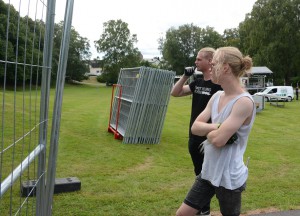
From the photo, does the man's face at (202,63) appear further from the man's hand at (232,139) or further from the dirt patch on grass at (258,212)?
the dirt patch on grass at (258,212)

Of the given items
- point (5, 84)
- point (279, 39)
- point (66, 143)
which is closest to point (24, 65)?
point (5, 84)

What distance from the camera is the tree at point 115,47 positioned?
77312 millimetres

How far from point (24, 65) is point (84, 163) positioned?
17.3 ft

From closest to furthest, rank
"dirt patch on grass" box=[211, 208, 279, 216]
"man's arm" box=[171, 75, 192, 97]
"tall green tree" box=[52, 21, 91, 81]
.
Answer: "man's arm" box=[171, 75, 192, 97] → "dirt patch on grass" box=[211, 208, 279, 216] → "tall green tree" box=[52, 21, 91, 81]

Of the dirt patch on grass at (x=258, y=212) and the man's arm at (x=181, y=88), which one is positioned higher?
the man's arm at (x=181, y=88)

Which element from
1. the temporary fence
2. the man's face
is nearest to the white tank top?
the man's face

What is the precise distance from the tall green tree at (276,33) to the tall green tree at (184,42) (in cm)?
2659

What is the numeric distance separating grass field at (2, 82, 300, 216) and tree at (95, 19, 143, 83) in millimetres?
66528

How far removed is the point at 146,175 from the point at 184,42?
240 ft

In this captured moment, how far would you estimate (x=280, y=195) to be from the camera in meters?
5.66

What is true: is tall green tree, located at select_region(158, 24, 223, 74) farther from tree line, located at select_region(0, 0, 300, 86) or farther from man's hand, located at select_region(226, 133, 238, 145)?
man's hand, located at select_region(226, 133, 238, 145)

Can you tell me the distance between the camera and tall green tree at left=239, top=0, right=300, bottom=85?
157 feet

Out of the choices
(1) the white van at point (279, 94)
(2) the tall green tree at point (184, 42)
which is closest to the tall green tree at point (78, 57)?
(2) the tall green tree at point (184, 42)

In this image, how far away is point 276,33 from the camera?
159 feet
